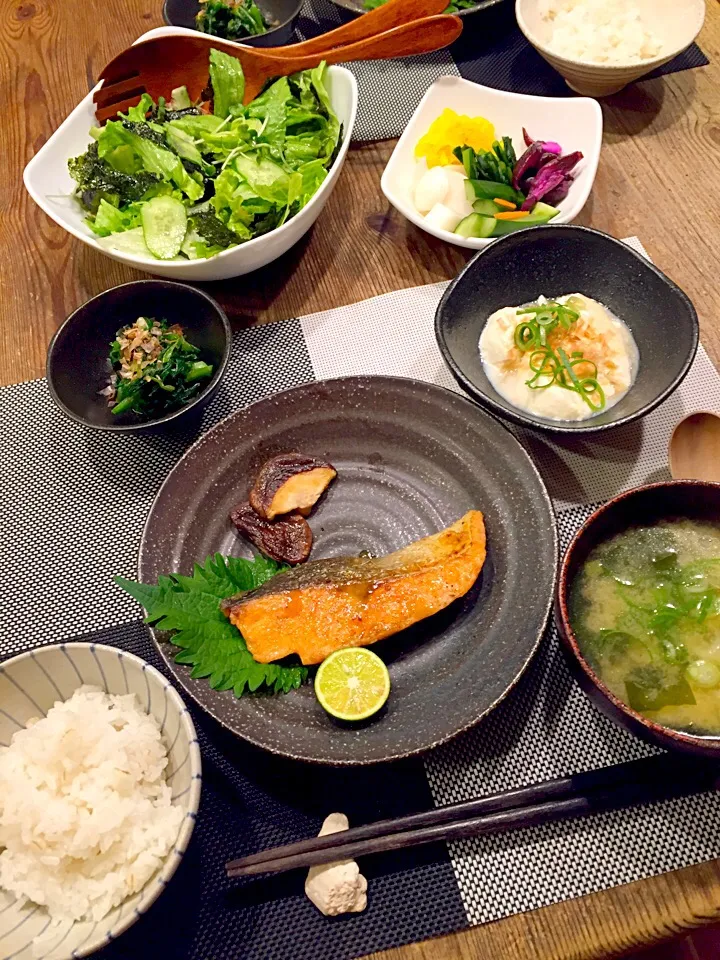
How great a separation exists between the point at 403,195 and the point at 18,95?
1.73m

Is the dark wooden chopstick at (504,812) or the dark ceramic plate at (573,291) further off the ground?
the dark ceramic plate at (573,291)

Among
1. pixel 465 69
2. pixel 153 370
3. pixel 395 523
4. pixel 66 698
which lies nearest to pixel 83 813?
pixel 66 698

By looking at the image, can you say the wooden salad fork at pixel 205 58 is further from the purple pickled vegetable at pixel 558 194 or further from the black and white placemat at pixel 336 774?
the black and white placemat at pixel 336 774

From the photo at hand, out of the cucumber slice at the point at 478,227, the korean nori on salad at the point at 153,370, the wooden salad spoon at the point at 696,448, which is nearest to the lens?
the wooden salad spoon at the point at 696,448

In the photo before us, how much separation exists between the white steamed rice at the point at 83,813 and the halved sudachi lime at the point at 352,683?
13.5 inches

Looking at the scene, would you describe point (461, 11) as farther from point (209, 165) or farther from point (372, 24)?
point (209, 165)

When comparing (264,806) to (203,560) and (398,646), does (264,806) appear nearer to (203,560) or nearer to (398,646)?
(398,646)

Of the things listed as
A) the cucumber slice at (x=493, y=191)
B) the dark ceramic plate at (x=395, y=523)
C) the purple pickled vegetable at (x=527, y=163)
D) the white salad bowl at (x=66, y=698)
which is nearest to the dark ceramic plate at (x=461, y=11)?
the purple pickled vegetable at (x=527, y=163)

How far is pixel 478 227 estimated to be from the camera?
6.92ft

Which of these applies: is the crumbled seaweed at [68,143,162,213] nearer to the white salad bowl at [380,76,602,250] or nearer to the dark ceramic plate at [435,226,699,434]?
the white salad bowl at [380,76,602,250]

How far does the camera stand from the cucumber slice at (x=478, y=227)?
2.11 meters

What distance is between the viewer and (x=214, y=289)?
2.24m

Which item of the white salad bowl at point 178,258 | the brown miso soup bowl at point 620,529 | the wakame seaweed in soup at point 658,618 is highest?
the white salad bowl at point 178,258

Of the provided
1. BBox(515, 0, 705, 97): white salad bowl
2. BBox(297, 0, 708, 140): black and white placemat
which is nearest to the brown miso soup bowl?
BBox(515, 0, 705, 97): white salad bowl
